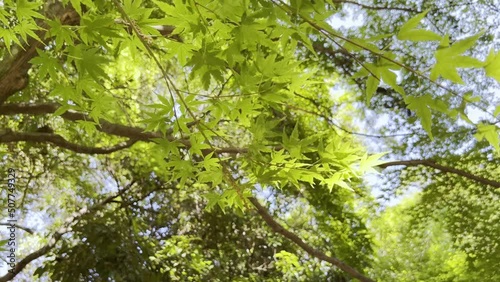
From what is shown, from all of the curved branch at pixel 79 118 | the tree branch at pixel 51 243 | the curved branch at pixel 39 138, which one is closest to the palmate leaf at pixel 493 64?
the curved branch at pixel 79 118

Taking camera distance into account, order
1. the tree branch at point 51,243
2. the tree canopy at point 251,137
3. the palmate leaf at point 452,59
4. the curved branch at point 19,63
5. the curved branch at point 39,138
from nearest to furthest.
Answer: the palmate leaf at point 452,59 → the tree canopy at point 251,137 → the curved branch at point 19,63 → the curved branch at point 39,138 → the tree branch at point 51,243

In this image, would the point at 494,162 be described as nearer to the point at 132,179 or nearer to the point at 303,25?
the point at 303,25

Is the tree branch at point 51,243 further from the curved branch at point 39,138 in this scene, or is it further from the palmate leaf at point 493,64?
the palmate leaf at point 493,64

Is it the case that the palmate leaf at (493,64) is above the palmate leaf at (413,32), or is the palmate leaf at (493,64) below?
below

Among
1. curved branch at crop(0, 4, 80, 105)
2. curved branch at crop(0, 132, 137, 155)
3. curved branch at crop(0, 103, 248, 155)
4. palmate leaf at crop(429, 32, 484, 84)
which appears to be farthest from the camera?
curved branch at crop(0, 132, 137, 155)

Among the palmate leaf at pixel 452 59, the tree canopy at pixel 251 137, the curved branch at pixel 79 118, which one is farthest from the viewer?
the curved branch at pixel 79 118

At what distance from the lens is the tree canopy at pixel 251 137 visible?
0.54 m

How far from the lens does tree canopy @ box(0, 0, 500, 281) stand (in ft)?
1.77

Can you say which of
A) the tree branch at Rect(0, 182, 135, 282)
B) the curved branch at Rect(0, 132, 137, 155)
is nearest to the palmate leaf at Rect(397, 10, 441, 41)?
the curved branch at Rect(0, 132, 137, 155)

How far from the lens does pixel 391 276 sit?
10.5 feet

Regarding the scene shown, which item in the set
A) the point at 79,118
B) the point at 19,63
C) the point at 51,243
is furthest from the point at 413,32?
the point at 51,243

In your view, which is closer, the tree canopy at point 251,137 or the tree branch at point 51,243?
the tree canopy at point 251,137

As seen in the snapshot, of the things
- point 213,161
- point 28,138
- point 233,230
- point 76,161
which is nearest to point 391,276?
point 233,230

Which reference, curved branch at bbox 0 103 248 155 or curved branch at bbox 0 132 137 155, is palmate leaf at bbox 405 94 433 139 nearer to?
curved branch at bbox 0 103 248 155
